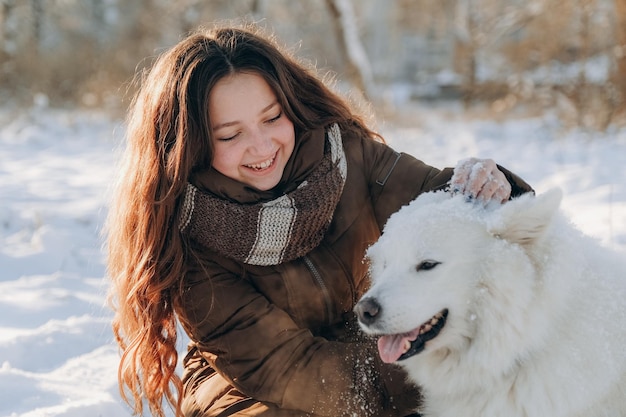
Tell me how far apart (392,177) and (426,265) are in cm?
79

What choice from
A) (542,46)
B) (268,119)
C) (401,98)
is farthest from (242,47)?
(401,98)

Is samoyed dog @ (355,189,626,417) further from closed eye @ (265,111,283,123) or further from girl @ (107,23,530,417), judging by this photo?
closed eye @ (265,111,283,123)

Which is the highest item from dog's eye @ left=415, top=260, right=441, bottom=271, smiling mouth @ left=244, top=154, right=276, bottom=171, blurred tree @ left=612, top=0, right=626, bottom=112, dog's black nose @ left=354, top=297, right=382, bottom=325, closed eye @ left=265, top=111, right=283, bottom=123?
closed eye @ left=265, top=111, right=283, bottom=123

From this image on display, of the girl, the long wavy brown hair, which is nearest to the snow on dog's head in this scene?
the girl

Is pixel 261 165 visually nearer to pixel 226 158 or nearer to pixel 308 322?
pixel 226 158

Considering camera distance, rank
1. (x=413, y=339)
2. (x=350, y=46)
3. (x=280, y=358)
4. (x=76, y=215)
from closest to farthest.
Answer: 1. (x=413, y=339)
2. (x=280, y=358)
3. (x=76, y=215)
4. (x=350, y=46)

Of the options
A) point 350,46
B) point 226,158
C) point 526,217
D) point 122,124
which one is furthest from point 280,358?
point 350,46

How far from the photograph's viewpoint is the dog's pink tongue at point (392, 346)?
2.28 meters

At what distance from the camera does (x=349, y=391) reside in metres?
2.54

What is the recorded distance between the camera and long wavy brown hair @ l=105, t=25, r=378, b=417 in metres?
2.62

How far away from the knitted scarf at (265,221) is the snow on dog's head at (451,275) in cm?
49

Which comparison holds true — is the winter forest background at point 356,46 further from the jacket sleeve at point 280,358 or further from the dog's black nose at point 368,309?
the dog's black nose at point 368,309

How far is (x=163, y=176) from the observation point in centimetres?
266

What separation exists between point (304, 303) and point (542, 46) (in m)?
11.6
